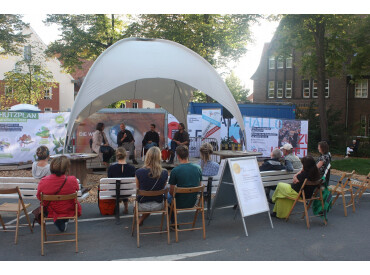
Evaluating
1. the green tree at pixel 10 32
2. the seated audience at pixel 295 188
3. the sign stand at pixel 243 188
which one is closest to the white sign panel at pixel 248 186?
the sign stand at pixel 243 188

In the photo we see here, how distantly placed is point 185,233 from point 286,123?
11500 millimetres

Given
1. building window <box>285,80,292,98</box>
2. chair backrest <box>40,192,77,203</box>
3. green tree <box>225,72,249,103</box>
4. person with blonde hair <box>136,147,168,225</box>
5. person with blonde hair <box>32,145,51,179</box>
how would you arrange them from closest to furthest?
chair backrest <box>40,192,77,203</box>, person with blonde hair <box>136,147,168,225</box>, person with blonde hair <box>32,145,51,179</box>, building window <box>285,80,292,98</box>, green tree <box>225,72,249,103</box>

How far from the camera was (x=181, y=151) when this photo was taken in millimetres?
5699

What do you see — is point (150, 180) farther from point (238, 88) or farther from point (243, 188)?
point (238, 88)

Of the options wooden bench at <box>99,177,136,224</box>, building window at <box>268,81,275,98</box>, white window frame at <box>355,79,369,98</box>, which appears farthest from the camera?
building window at <box>268,81,275,98</box>

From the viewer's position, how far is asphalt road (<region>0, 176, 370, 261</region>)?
15.4 ft

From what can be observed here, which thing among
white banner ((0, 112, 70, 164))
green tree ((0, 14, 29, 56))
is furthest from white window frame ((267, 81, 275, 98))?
white banner ((0, 112, 70, 164))

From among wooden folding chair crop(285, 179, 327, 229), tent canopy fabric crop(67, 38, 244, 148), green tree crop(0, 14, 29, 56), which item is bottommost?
wooden folding chair crop(285, 179, 327, 229)

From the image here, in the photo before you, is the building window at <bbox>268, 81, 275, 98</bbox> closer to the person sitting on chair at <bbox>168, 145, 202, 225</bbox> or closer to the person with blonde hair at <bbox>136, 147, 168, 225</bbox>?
the person sitting on chair at <bbox>168, 145, 202, 225</bbox>

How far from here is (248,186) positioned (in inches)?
237

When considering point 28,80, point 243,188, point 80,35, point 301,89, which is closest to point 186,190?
point 243,188

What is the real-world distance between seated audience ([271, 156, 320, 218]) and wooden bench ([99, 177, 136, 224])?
2754mm

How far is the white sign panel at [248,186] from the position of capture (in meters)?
5.83

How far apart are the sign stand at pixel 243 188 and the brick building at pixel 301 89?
89.5ft
